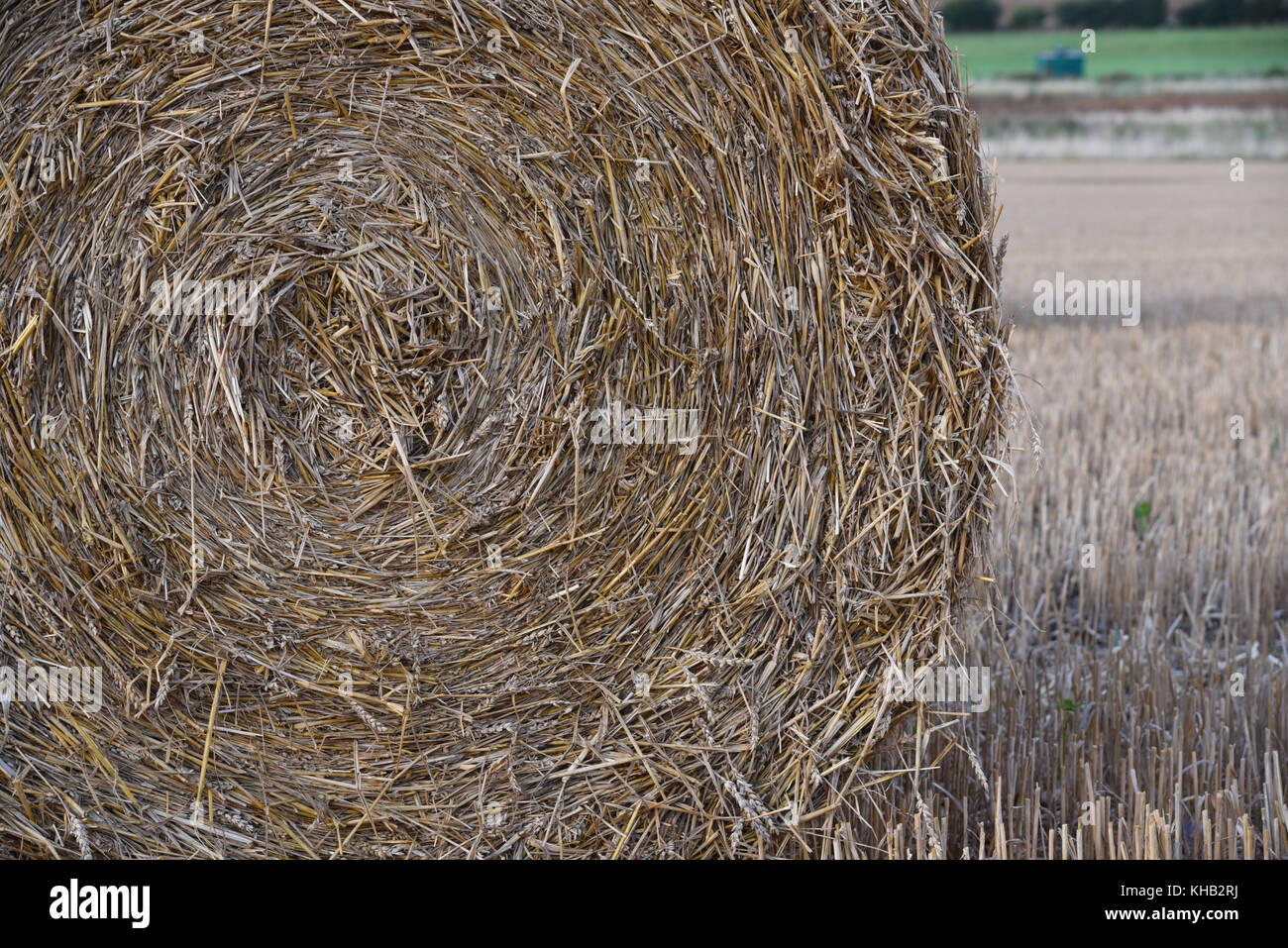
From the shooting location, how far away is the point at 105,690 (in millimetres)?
2502

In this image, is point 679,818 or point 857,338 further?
point 679,818

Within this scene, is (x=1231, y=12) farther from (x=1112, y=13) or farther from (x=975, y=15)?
(x=975, y=15)

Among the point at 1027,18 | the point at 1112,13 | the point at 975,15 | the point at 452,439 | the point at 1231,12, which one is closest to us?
the point at 452,439

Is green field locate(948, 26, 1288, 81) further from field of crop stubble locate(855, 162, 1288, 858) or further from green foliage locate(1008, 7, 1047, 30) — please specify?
field of crop stubble locate(855, 162, 1288, 858)

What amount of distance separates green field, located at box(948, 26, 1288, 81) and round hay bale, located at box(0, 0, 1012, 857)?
26.1 m

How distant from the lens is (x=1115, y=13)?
3195cm

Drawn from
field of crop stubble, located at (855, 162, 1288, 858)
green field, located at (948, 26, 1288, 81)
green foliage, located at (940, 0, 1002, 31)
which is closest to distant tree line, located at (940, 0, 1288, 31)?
green foliage, located at (940, 0, 1002, 31)

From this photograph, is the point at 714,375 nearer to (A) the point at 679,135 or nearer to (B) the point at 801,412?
(B) the point at 801,412

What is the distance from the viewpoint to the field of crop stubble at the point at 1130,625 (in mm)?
2703

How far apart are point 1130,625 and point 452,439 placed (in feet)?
8.27

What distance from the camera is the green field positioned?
92.0 ft

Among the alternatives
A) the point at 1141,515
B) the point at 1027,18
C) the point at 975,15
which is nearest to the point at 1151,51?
the point at 1027,18
